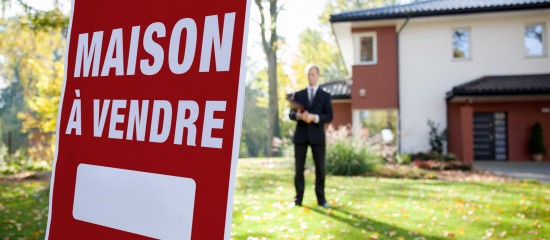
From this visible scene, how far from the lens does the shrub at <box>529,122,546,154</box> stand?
1536 cm

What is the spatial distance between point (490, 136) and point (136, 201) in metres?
17.5

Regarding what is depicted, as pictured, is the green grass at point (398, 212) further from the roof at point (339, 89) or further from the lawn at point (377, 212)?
the roof at point (339, 89)

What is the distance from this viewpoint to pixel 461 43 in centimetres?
1633

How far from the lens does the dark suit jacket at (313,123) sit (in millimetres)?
5578

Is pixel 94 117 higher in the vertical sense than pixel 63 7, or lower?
lower

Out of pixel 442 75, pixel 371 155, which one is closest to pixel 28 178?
pixel 371 155

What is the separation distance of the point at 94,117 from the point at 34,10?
664 cm

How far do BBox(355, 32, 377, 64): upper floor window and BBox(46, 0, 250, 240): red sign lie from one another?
625 inches

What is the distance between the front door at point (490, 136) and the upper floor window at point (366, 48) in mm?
4561

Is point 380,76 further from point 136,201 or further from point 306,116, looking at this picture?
point 136,201

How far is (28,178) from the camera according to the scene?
35.2 ft

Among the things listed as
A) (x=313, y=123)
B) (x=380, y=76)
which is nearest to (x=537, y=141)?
(x=380, y=76)

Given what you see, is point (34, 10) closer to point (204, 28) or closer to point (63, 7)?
point (63, 7)

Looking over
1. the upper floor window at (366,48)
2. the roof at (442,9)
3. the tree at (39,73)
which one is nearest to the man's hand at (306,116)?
the tree at (39,73)
